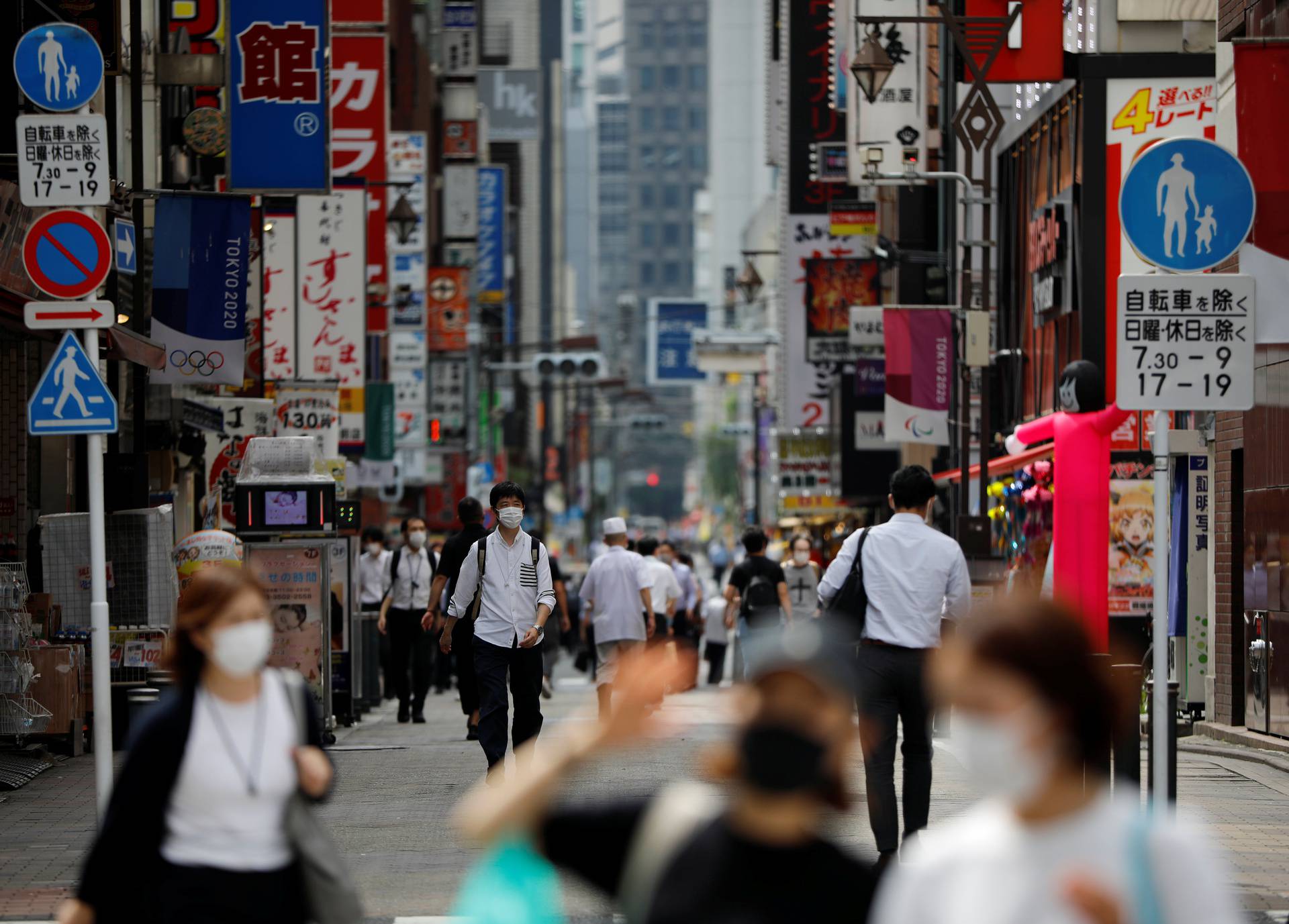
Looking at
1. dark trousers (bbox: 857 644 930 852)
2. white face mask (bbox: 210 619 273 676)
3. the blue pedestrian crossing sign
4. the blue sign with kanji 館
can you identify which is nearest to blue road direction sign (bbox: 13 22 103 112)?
the blue pedestrian crossing sign

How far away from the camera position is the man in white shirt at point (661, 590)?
2288 cm

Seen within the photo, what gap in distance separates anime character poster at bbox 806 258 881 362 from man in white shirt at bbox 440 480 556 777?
90.5 ft

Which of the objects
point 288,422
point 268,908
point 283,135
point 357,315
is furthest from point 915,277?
point 268,908

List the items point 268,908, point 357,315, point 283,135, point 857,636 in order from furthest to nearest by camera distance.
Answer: point 357,315
point 283,135
point 857,636
point 268,908

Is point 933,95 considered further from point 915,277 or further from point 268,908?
point 268,908

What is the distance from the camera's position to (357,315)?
2652 centimetres

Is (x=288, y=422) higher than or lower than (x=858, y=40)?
lower

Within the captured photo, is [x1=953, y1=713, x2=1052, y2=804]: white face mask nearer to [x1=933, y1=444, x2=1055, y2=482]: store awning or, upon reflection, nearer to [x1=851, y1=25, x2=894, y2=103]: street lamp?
[x1=933, y1=444, x2=1055, y2=482]: store awning

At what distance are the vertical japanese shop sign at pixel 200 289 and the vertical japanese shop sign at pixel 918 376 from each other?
10972 mm

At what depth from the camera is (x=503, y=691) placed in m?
11.5

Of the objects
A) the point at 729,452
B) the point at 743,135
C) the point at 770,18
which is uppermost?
the point at 743,135

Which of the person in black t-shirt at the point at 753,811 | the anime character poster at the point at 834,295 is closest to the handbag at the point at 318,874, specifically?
the person in black t-shirt at the point at 753,811

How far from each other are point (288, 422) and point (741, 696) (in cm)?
2059

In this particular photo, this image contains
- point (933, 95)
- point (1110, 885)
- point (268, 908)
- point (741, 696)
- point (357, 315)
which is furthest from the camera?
point (933, 95)
